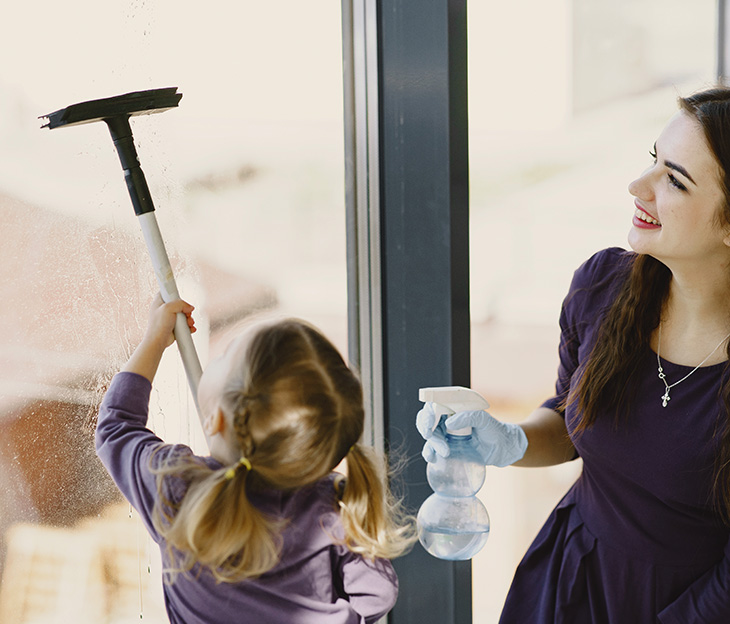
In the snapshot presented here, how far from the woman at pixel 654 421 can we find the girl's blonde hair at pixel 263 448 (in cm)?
27

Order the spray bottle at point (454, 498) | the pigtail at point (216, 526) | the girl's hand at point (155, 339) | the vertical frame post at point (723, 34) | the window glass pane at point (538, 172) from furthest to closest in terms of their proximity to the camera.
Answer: the vertical frame post at point (723, 34) → the window glass pane at point (538, 172) → the spray bottle at point (454, 498) → the girl's hand at point (155, 339) → the pigtail at point (216, 526)

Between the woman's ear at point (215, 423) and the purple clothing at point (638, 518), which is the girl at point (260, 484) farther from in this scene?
the purple clothing at point (638, 518)

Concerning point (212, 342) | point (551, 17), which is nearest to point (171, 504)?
point (212, 342)

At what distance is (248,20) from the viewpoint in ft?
4.75

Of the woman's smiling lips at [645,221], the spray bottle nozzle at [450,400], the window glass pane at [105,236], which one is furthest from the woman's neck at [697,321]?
the window glass pane at [105,236]

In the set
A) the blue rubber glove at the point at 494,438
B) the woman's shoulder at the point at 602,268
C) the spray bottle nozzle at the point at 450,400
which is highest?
the woman's shoulder at the point at 602,268

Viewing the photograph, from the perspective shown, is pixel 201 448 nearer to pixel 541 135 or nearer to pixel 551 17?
pixel 541 135

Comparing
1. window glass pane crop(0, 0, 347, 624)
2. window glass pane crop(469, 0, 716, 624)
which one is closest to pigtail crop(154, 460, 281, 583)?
window glass pane crop(0, 0, 347, 624)

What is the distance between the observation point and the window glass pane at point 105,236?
113 cm

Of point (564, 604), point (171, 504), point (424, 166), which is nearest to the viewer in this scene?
point (171, 504)

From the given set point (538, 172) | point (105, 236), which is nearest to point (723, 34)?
point (538, 172)

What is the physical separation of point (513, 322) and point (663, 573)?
94 cm

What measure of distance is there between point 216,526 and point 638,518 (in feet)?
2.45

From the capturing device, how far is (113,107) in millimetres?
1007
